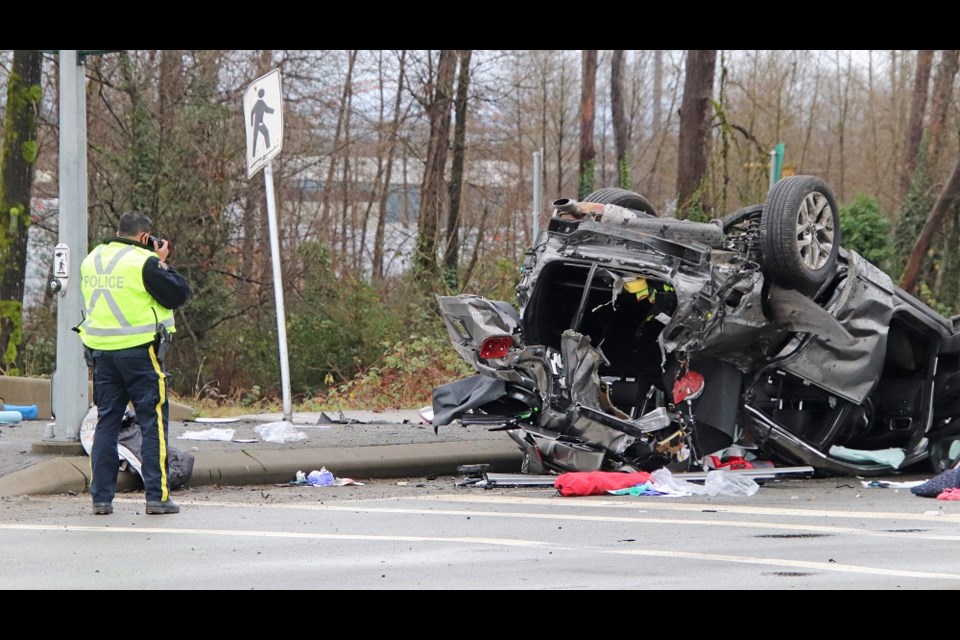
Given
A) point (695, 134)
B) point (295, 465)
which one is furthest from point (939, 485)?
point (695, 134)

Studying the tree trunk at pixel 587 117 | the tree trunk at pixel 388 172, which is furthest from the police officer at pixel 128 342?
the tree trunk at pixel 587 117

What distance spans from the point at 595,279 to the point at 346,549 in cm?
368

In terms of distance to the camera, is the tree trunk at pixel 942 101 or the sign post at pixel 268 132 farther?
the tree trunk at pixel 942 101

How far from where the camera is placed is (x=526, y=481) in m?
9.12

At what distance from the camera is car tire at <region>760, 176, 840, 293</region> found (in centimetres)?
876

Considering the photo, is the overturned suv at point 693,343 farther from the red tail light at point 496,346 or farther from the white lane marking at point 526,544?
the white lane marking at point 526,544

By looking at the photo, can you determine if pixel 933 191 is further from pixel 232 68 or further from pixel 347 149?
pixel 232 68

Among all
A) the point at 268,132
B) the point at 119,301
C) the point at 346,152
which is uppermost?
the point at 346,152

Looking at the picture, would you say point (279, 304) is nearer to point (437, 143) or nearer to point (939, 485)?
point (939, 485)

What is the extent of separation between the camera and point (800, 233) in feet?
29.2

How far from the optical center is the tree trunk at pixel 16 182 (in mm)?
20938

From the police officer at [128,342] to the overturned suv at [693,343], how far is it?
2335mm

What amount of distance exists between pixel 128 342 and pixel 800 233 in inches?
183

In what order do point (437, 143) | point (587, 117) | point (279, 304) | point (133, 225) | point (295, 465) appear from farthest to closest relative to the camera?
point (587, 117), point (437, 143), point (279, 304), point (295, 465), point (133, 225)
